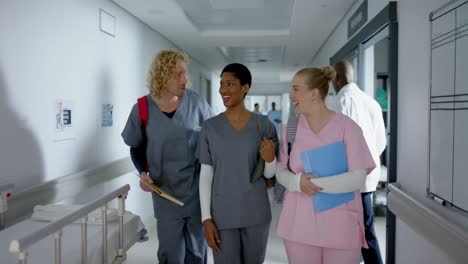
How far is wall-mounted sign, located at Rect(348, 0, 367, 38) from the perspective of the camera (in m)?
3.81

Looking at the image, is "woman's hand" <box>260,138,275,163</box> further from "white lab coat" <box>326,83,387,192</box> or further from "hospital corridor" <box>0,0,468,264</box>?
"white lab coat" <box>326,83,387,192</box>

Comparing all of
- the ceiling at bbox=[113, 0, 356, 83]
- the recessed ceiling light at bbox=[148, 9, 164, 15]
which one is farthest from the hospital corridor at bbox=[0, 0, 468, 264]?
the ceiling at bbox=[113, 0, 356, 83]

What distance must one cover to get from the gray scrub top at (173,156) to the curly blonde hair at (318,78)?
88 cm

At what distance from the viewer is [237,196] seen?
204 centimetres

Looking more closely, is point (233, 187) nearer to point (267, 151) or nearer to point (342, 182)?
point (267, 151)

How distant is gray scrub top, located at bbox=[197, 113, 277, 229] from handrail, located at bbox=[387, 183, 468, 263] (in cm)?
77

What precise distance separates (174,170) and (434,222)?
1.39m

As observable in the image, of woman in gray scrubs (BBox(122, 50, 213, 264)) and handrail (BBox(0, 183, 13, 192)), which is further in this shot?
woman in gray scrubs (BBox(122, 50, 213, 264))

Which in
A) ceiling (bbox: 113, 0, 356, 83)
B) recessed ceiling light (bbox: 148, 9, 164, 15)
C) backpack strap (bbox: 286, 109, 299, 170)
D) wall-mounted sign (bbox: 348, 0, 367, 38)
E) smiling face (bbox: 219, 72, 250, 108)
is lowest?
backpack strap (bbox: 286, 109, 299, 170)

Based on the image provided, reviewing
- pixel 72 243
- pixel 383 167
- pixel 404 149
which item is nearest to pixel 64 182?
pixel 72 243

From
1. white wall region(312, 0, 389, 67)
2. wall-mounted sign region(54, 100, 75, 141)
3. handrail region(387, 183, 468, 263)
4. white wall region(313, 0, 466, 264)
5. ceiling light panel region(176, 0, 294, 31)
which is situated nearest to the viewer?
handrail region(387, 183, 468, 263)

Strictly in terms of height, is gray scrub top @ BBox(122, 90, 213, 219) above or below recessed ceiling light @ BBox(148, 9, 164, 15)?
below

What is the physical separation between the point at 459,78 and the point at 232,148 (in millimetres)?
1023

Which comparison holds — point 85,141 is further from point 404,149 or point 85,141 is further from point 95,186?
point 404,149
